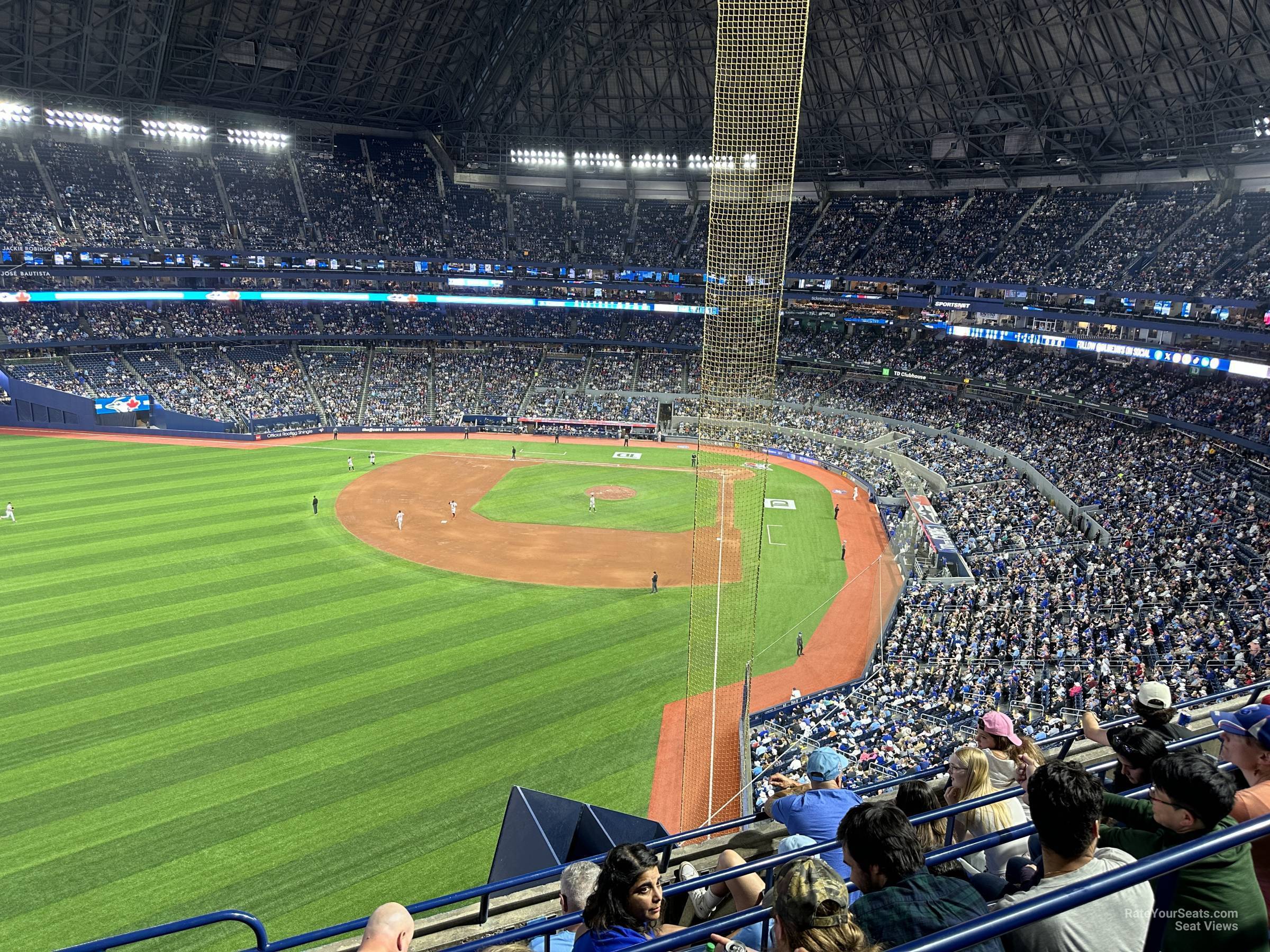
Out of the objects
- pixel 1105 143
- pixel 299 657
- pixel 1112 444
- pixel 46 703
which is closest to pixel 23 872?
pixel 46 703

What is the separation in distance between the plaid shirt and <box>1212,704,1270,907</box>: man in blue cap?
192 cm

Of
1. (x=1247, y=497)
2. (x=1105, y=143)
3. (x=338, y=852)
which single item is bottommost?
(x=338, y=852)

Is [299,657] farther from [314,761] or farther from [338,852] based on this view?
[338,852]

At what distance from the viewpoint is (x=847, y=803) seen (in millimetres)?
6309

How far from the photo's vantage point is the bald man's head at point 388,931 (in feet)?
12.5

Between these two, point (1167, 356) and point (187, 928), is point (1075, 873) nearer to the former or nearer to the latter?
point (187, 928)

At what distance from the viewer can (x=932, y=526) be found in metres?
35.8

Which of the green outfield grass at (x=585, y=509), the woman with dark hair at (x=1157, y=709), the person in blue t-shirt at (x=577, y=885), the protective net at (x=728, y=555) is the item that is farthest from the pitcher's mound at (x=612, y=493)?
the person in blue t-shirt at (x=577, y=885)

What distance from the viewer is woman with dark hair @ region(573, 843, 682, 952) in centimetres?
407

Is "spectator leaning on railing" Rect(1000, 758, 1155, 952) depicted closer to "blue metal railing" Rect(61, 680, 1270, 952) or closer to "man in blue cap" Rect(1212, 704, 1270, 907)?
"blue metal railing" Rect(61, 680, 1270, 952)

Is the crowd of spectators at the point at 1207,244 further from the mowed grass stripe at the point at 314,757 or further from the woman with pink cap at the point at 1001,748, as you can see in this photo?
the woman with pink cap at the point at 1001,748

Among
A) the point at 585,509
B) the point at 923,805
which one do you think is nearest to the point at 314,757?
the point at 923,805

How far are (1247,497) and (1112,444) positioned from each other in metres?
11.4

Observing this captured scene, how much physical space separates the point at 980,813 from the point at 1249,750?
76.1 inches
